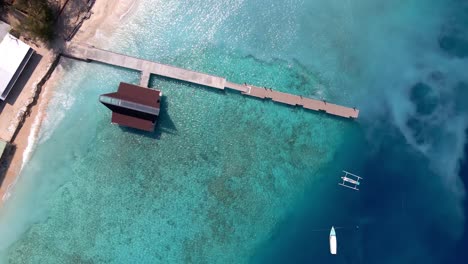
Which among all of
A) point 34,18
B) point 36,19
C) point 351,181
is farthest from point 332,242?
point 34,18

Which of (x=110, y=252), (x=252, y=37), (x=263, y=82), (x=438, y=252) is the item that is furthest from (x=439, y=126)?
(x=110, y=252)

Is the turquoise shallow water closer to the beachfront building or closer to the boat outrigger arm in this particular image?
the boat outrigger arm

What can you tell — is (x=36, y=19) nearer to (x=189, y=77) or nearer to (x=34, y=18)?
(x=34, y=18)

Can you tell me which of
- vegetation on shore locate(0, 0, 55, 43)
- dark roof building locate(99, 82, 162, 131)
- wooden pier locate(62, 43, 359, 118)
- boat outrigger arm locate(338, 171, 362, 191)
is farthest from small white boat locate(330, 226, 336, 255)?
vegetation on shore locate(0, 0, 55, 43)

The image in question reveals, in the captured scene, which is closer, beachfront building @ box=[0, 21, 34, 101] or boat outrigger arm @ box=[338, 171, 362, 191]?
beachfront building @ box=[0, 21, 34, 101]

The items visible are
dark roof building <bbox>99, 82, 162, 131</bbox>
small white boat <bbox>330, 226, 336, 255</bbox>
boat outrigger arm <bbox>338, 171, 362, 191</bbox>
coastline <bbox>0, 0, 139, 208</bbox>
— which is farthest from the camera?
boat outrigger arm <bbox>338, 171, 362, 191</bbox>

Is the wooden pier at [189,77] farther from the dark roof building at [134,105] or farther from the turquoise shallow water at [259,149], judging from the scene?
the dark roof building at [134,105]

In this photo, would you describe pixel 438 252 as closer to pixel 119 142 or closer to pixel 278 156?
pixel 278 156
